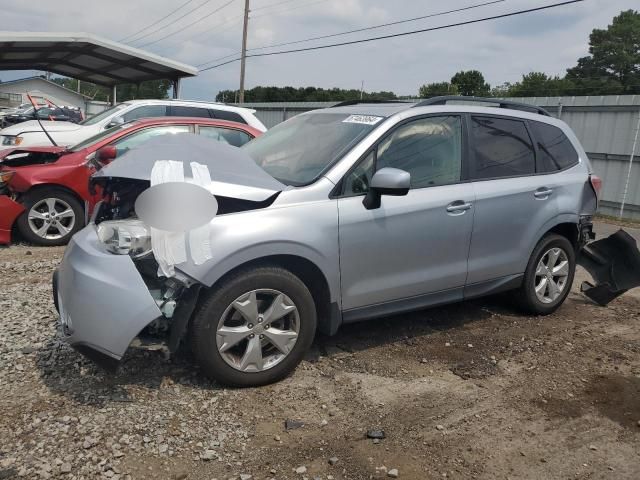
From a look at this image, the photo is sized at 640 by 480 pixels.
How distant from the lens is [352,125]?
4.13 metres

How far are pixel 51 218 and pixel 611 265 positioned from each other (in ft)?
21.2

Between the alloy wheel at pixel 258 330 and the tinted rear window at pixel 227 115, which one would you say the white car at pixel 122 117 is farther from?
the alloy wheel at pixel 258 330

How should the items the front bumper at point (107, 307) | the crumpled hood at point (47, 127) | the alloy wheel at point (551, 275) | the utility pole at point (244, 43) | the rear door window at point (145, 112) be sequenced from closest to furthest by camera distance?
the front bumper at point (107, 307)
the alloy wheel at point (551, 275)
the crumpled hood at point (47, 127)
the rear door window at point (145, 112)
the utility pole at point (244, 43)

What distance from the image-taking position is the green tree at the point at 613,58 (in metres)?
63.9

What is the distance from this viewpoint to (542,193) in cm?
476

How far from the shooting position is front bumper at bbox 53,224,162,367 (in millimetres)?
3008

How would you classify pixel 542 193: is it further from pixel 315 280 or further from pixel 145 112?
pixel 145 112

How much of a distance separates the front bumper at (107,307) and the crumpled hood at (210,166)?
23.6 inches

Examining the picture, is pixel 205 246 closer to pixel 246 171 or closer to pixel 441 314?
pixel 246 171

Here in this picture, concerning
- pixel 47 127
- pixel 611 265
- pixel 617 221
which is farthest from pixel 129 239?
pixel 617 221

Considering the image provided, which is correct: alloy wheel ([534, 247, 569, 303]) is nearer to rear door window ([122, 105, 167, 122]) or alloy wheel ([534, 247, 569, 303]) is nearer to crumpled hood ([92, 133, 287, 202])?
crumpled hood ([92, 133, 287, 202])

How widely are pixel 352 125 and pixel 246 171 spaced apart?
0.95 meters

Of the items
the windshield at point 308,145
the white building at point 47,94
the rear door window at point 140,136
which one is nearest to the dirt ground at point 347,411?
the windshield at point 308,145

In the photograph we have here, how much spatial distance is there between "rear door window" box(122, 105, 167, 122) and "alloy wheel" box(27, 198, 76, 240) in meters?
3.90
